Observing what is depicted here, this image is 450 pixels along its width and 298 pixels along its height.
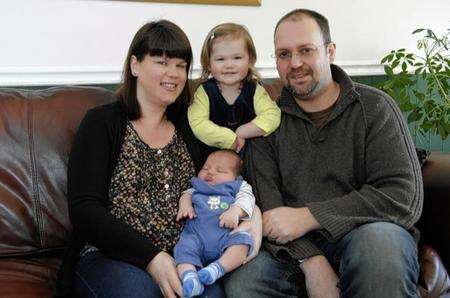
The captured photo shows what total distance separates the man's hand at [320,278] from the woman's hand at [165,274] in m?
0.40

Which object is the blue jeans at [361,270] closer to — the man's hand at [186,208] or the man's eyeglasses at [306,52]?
the man's hand at [186,208]

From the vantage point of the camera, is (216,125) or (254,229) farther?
(216,125)

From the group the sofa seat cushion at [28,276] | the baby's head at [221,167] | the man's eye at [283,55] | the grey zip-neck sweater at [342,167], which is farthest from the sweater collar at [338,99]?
the sofa seat cushion at [28,276]

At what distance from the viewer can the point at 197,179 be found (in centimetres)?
160

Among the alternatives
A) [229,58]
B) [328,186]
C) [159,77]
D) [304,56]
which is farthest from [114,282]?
[304,56]

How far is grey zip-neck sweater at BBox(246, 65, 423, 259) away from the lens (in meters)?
1.53

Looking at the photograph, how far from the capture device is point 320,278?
1.45 meters

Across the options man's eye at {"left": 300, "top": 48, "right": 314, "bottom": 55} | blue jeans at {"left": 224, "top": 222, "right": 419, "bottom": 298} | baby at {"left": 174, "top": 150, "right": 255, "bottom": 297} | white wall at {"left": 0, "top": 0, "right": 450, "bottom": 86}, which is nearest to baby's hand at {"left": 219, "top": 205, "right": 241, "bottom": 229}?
baby at {"left": 174, "top": 150, "right": 255, "bottom": 297}

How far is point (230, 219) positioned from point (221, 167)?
234 millimetres

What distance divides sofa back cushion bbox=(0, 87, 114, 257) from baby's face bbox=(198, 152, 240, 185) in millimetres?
481

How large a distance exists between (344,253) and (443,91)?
62.4 inches

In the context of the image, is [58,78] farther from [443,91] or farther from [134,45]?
[443,91]

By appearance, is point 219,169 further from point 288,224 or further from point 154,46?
point 154,46

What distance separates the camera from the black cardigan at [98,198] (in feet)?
4.57
